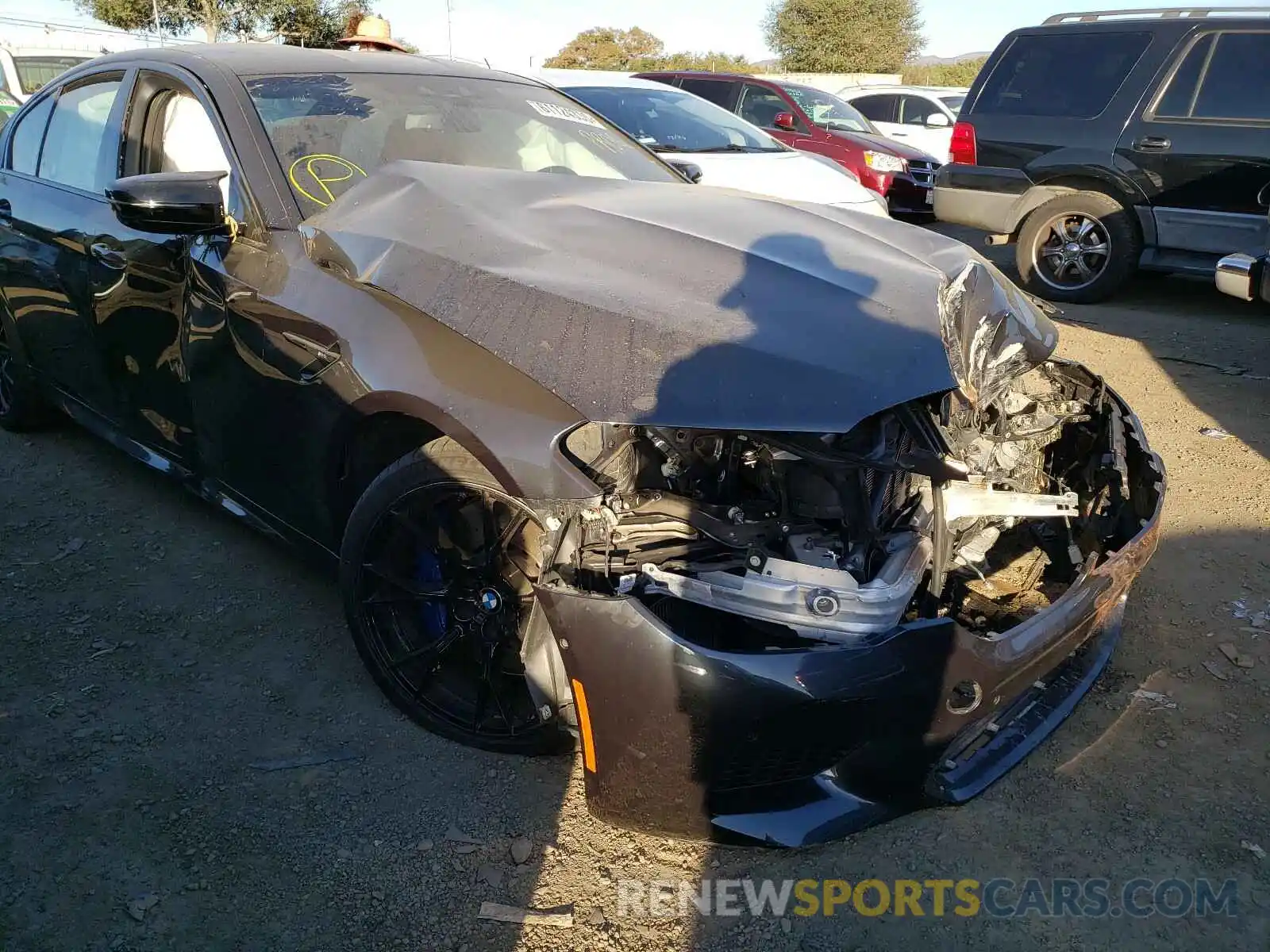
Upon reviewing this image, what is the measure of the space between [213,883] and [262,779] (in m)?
0.35

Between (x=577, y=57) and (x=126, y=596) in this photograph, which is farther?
(x=577, y=57)

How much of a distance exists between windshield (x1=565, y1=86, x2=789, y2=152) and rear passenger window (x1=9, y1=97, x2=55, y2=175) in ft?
13.7

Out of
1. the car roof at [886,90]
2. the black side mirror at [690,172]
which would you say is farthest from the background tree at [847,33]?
the black side mirror at [690,172]

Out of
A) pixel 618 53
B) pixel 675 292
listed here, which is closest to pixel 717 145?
pixel 675 292

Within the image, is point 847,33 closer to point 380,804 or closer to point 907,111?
point 907,111

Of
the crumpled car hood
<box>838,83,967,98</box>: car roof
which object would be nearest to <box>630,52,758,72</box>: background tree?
<box>838,83,967,98</box>: car roof

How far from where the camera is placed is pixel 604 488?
2131mm

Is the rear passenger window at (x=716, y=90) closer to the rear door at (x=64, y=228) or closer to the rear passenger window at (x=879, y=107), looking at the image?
the rear passenger window at (x=879, y=107)

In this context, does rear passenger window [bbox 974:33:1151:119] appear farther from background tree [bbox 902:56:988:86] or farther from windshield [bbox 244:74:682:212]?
background tree [bbox 902:56:988:86]

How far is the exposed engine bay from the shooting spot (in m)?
2.01

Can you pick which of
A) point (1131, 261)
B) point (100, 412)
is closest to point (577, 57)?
point (1131, 261)

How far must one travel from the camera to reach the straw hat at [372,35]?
13.3ft

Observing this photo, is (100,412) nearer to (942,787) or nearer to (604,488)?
(604,488)

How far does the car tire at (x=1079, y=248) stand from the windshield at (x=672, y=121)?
206 cm
